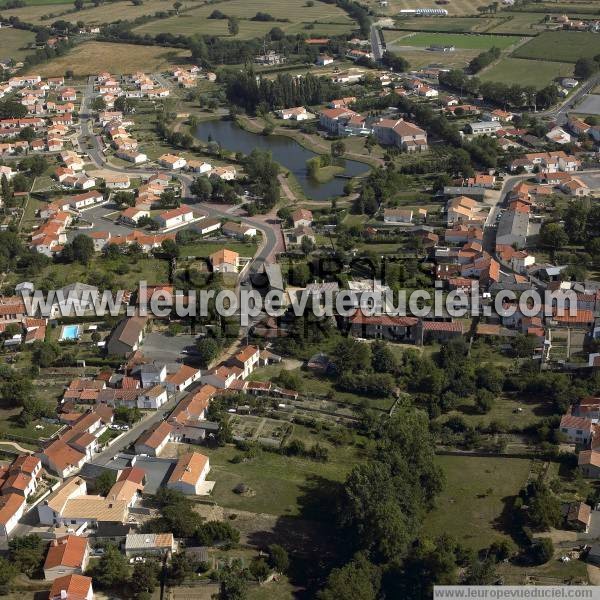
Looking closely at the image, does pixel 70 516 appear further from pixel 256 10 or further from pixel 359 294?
pixel 256 10

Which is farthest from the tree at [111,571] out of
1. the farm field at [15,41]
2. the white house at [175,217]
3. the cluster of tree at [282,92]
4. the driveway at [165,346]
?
the farm field at [15,41]

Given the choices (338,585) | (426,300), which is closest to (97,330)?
(426,300)

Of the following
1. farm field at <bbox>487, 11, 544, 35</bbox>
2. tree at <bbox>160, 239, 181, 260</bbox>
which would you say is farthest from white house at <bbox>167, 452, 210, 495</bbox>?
farm field at <bbox>487, 11, 544, 35</bbox>

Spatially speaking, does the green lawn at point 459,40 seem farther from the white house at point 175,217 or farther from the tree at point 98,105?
the white house at point 175,217

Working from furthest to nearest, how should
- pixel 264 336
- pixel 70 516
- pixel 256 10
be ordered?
1. pixel 256 10
2. pixel 264 336
3. pixel 70 516

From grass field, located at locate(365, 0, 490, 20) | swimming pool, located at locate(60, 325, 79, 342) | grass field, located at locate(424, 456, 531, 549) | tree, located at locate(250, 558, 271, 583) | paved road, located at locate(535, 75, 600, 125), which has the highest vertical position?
tree, located at locate(250, 558, 271, 583)

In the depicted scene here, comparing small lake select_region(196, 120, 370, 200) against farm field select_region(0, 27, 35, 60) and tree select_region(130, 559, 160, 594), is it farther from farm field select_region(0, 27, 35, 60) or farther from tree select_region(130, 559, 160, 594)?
farm field select_region(0, 27, 35, 60)
